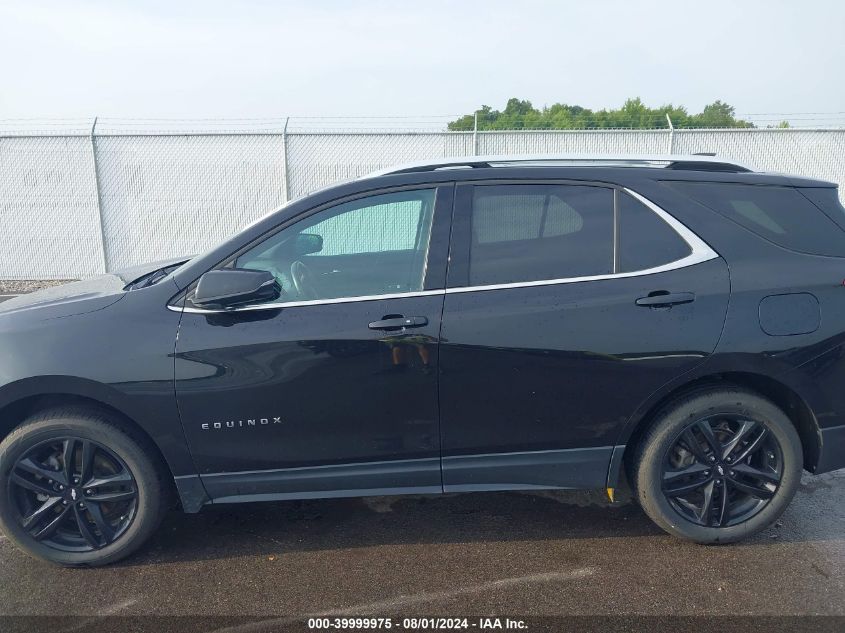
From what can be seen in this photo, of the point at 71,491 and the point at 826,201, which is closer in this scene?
the point at 71,491

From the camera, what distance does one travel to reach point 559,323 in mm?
2949

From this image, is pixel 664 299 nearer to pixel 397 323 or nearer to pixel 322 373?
pixel 397 323

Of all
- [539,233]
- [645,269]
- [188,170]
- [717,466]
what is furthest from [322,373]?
[188,170]

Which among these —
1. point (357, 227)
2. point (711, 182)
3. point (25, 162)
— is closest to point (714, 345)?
point (711, 182)

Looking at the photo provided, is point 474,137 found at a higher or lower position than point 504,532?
higher

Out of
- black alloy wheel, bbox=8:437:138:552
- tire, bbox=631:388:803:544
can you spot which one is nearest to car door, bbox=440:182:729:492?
tire, bbox=631:388:803:544

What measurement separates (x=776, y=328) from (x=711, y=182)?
0.76 metres

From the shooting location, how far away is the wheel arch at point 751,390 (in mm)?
3073

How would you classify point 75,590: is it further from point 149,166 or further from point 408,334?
point 149,166

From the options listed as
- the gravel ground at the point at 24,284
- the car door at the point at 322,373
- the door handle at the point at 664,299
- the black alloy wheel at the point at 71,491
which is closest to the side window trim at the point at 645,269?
the door handle at the point at 664,299

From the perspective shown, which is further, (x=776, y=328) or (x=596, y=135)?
(x=596, y=135)

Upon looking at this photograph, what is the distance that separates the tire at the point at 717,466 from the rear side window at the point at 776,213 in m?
0.78

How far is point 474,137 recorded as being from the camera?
12.3m

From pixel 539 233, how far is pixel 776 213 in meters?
1.17
